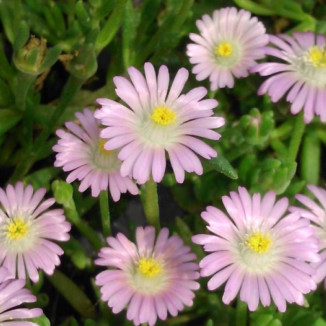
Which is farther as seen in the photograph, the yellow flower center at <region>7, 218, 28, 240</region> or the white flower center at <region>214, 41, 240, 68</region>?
the white flower center at <region>214, 41, 240, 68</region>

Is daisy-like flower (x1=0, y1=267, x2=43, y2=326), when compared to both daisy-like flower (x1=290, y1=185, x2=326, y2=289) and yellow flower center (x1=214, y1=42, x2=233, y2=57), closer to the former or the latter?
daisy-like flower (x1=290, y1=185, x2=326, y2=289)

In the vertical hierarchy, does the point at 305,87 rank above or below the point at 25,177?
above

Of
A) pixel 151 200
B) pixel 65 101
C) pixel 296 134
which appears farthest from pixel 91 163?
pixel 296 134

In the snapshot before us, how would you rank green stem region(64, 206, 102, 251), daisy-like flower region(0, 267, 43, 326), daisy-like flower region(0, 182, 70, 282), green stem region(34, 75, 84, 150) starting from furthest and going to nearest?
green stem region(34, 75, 84, 150) < green stem region(64, 206, 102, 251) < daisy-like flower region(0, 182, 70, 282) < daisy-like flower region(0, 267, 43, 326)

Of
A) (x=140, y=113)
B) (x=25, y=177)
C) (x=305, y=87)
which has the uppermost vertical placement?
(x=305, y=87)

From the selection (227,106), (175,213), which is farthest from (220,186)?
(227,106)

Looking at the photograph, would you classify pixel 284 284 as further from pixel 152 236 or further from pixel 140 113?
pixel 140 113

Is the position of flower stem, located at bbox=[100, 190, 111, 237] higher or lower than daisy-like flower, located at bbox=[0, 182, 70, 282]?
higher

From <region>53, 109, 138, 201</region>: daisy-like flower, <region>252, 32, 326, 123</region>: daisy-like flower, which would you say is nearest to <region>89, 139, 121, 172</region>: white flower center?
<region>53, 109, 138, 201</region>: daisy-like flower
